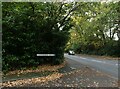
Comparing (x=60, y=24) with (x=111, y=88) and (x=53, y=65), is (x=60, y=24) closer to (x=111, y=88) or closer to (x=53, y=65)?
(x=53, y=65)

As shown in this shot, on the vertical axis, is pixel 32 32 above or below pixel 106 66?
above

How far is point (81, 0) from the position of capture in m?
20.4

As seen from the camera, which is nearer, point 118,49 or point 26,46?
point 26,46

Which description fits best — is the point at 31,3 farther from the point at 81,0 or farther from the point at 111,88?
the point at 111,88

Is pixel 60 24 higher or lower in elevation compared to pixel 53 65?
higher

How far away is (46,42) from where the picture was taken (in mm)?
19781

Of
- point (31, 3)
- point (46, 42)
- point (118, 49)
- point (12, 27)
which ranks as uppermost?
point (31, 3)

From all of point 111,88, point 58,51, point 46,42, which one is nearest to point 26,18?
point 46,42

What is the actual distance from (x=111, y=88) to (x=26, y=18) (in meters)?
10.2

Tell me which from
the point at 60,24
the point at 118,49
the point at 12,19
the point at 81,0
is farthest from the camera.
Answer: the point at 118,49

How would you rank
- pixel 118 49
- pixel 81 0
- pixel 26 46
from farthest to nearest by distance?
pixel 118 49 → pixel 81 0 → pixel 26 46

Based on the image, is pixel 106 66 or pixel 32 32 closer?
pixel 32 32

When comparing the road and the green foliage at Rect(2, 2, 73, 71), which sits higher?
the green foliage at Rect(2, 2, 73, 71)

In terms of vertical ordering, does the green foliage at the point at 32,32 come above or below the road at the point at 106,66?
above
